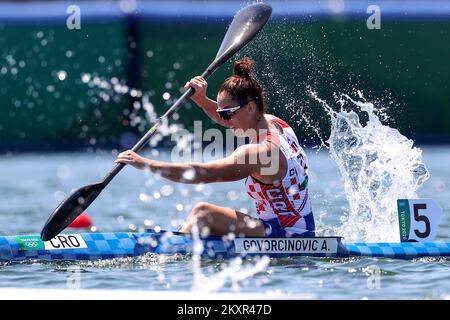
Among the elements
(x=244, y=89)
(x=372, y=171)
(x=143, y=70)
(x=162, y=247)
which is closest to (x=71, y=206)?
(x=162, y=247)

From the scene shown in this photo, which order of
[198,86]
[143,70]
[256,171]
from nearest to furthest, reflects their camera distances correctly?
1. [256,171]
2. [198,86]
3. [143,70]

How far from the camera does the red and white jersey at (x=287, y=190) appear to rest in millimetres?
7141

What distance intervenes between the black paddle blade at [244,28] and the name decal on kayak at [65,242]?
197cm

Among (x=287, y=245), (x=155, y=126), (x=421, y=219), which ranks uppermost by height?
(x=155, y=126)

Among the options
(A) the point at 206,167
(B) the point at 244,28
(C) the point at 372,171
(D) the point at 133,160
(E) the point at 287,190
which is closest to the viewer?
(D) the point at 133,160

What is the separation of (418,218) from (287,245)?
1.14 meters

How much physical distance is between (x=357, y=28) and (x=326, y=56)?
1.63 meters

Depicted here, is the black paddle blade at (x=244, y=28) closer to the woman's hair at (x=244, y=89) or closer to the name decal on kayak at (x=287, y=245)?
the woman's hair at (x=244, y=89)

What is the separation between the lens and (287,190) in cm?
719

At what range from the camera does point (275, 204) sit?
7258 millimetres

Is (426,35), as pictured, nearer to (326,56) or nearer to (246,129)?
(326,56)

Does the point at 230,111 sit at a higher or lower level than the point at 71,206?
higher

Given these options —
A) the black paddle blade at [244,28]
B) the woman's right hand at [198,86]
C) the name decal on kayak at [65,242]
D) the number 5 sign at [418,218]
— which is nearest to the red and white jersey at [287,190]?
the woman's right hand at [198,86]

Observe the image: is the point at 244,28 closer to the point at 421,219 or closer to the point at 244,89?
the point at 244,89
